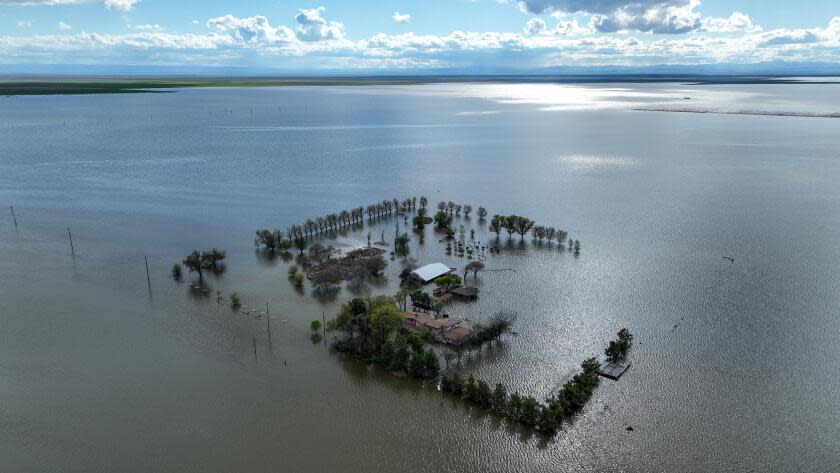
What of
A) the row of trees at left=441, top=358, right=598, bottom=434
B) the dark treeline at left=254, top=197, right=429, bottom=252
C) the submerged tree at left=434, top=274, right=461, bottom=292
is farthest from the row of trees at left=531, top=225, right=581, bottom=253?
the row of trees at left=441, top=358, right=598, bottom=434

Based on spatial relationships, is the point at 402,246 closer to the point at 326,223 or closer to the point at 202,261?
the point at 326,223

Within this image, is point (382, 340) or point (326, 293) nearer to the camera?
point (382, 340)

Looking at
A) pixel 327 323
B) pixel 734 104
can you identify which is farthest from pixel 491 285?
pixel 734 104

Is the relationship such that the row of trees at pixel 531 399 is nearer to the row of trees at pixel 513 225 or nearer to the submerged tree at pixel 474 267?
the submerged tree at pixel 474 267

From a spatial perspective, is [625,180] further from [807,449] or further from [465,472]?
[465,472]

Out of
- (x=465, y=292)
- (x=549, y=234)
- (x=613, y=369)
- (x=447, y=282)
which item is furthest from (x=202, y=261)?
(x=613, y=369)

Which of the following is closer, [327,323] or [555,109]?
[327,323]

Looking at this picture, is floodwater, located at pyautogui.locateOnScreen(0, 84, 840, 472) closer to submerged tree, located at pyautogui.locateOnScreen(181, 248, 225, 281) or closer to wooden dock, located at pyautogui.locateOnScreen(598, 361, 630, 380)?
wooden dock, located at pyautogui.locateOnScreen(598, 361, 630, 380)
